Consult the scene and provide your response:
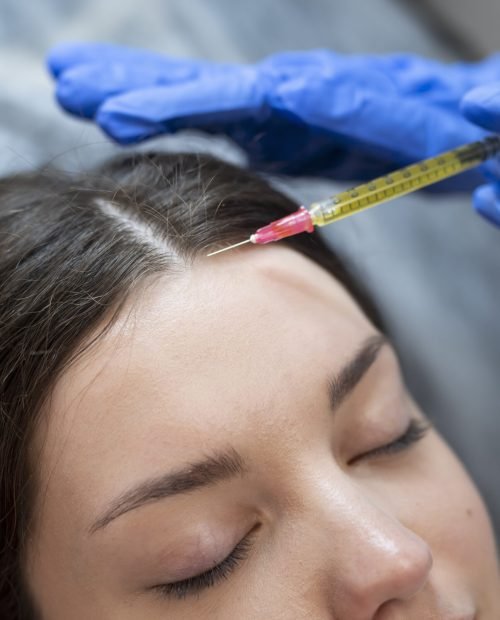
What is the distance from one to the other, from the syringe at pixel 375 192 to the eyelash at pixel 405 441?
0.29m

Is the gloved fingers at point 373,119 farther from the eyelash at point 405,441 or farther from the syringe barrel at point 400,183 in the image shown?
the eyelash at point 405,441

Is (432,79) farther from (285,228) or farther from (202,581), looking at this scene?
(202,581)

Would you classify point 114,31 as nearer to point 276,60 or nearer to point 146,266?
point 276,60

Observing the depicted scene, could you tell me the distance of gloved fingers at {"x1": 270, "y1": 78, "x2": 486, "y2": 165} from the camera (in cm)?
117

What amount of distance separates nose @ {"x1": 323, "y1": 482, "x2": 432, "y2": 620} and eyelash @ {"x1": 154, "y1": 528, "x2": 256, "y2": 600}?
106 mm

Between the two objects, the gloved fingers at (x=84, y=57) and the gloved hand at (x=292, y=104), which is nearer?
the gloved hand at (x=292, y=104)

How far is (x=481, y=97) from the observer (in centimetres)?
104

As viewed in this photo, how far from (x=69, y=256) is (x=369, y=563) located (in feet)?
1.62

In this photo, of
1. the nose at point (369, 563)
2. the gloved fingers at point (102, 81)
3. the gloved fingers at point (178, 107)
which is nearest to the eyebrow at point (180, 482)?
the nose at point (369, 563)

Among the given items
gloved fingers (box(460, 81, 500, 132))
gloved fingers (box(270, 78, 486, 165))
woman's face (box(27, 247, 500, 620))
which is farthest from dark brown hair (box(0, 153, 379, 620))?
gloved fingers (box(460, 81, 500, 132))

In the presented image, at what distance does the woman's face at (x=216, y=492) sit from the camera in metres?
0.83

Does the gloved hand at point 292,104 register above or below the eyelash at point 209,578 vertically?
above

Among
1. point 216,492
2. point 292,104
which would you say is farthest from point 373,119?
point 216,492

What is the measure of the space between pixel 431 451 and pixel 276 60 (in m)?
0.71
